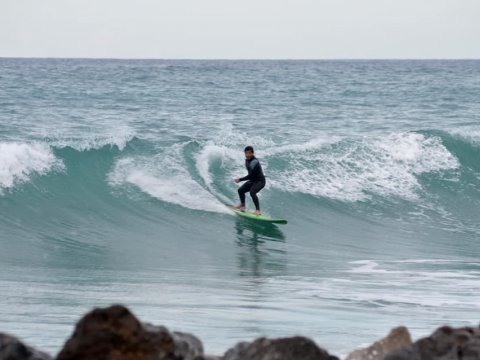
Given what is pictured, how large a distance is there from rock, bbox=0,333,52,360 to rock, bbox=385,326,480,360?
2.13 m

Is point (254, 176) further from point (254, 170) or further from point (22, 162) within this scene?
point (22, 162)

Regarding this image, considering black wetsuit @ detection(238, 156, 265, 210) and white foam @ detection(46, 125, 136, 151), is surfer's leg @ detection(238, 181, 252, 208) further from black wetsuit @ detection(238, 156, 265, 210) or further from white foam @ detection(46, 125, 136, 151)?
white foam @ detection(46, 125, 136, 151)

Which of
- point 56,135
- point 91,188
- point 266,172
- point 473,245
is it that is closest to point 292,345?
point 473,245

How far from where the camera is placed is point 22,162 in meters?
20.5

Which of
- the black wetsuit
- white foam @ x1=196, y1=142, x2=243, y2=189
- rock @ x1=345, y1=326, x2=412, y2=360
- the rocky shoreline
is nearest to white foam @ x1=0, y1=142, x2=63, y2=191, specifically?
white foam @ x1=196, y1=142, x2=243, y2=189

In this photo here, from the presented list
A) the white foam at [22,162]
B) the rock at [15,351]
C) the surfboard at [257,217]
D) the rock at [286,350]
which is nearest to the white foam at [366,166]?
the surfboard at [257,217]

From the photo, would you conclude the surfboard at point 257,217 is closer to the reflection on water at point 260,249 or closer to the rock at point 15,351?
the reflection on water at point 260,249

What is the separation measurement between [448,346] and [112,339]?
2.05m

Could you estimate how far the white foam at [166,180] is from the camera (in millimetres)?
19078

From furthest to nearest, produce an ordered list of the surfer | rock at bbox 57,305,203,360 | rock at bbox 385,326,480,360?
the surfer → rock at bbox 385,326,480,360 → rock at bbox 57,305,203,360

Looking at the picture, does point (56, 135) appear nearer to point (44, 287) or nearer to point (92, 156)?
point (92, 156)

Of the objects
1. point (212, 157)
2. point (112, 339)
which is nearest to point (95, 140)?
point (212, 157)

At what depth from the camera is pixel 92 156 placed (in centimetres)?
2175

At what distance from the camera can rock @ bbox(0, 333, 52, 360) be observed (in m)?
5.73
